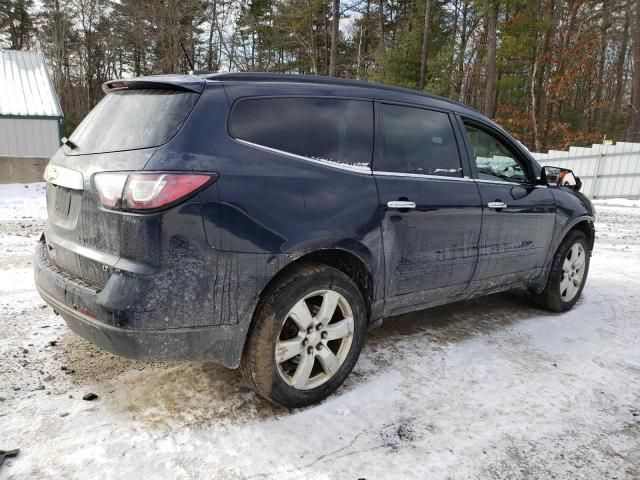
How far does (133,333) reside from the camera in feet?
7.45

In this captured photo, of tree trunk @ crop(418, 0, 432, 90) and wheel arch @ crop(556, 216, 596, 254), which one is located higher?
tree trunk @ crop(418, 0, 432, 90)

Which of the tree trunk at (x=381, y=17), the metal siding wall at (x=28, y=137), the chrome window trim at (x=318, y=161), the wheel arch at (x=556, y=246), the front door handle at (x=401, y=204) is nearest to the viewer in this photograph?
the chrome window trim at (x=318, y=161)

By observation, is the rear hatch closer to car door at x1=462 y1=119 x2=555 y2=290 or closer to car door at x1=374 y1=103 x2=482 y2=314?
car door at x1=374 y1=103 x2=482 y2=314

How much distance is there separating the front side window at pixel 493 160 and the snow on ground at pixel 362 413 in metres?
1.32

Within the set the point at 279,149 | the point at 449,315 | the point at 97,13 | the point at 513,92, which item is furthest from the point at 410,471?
the point at 97,13

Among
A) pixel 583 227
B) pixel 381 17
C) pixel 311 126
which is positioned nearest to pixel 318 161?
pixel 311 126

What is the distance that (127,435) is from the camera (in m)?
2.43

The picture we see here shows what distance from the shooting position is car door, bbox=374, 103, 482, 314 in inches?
121

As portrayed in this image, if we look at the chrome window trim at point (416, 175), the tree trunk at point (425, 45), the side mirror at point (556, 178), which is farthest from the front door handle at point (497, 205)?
the tree trunk at point (425, 45)

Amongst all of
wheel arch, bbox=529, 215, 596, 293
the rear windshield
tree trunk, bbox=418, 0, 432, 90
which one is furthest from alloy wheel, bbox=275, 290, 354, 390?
tree trunk, bbox=418, 0, 432, 90

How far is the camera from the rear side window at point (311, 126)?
2.57 m

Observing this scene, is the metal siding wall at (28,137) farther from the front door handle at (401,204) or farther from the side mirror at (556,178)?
the front door handle at (401,204)

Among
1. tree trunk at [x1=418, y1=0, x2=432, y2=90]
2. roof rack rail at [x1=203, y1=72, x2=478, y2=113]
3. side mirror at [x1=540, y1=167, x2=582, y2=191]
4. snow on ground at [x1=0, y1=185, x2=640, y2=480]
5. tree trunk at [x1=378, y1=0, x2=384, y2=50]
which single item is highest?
tree trunk at [x1=378, y1=0, x2=384, y2=50]

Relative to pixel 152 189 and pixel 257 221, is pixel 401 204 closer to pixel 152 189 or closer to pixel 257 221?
pixel 257 221
